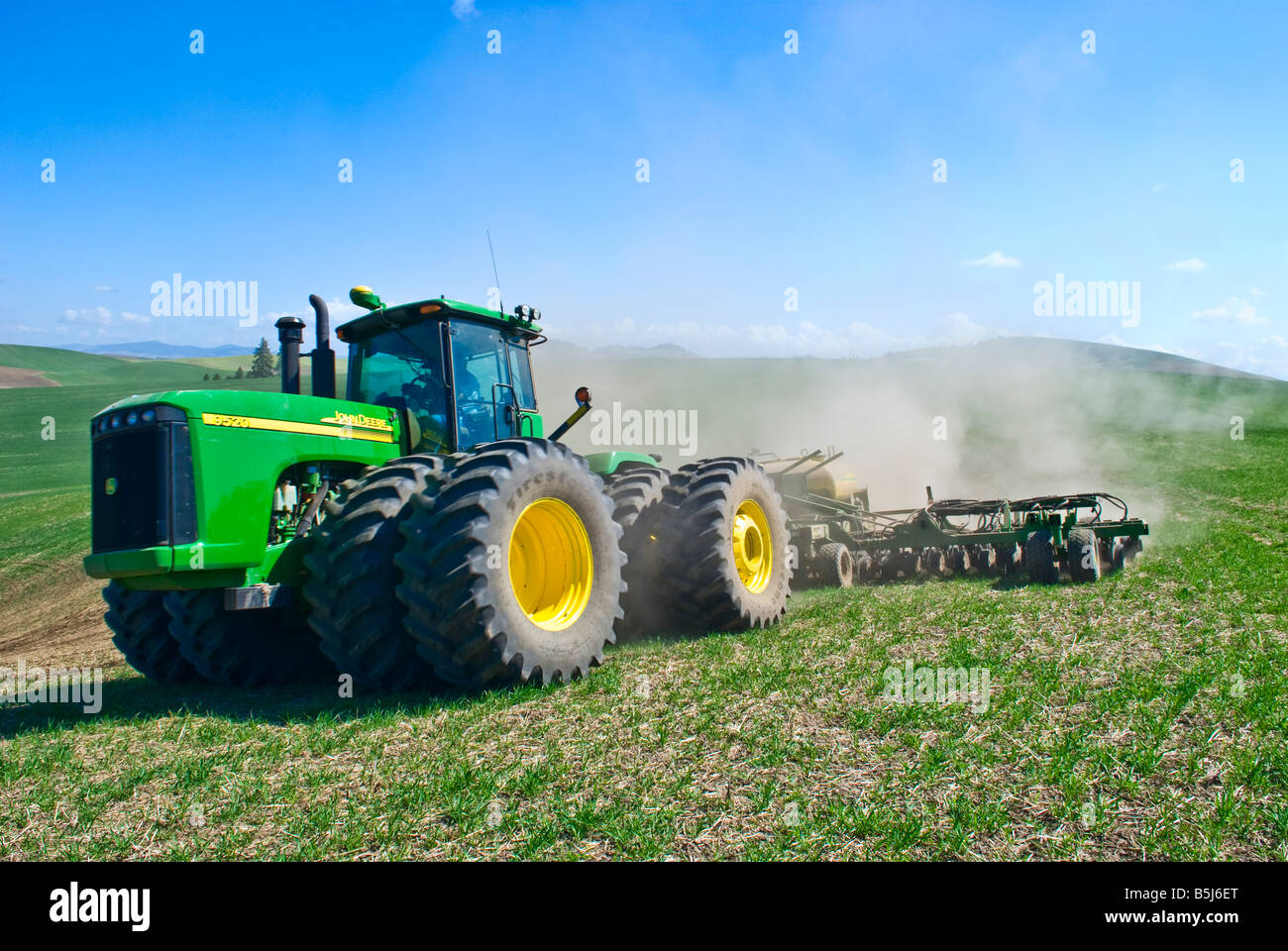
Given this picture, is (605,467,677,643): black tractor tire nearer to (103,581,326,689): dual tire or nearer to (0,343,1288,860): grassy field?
(0,343,1288,860): grassy field

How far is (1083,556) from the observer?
32.6 feet

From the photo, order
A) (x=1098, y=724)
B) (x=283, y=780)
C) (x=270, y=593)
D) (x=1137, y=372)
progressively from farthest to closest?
(x=1137, y=372), (x=270, y=593), (x=1098, y=724), (x=283, y=780)

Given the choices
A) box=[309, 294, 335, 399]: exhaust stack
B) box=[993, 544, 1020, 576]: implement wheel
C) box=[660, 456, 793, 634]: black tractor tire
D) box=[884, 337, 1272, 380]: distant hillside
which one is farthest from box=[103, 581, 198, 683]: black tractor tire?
box=[884, 337, 1272, 380]: distant hillside

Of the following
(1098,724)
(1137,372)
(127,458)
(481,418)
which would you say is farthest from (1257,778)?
(1137,372)

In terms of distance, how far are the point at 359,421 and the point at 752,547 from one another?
428cm

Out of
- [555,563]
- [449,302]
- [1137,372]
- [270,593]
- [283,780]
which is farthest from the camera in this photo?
[1137,372]

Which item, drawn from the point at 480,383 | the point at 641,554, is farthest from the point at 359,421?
the point at 641,554

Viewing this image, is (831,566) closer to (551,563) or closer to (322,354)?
(551,563)

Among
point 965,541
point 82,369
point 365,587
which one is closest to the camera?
point 365,587

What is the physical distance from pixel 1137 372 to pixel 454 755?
64530 mm

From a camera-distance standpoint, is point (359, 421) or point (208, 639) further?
point (359, 421)

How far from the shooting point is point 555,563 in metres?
6.68
